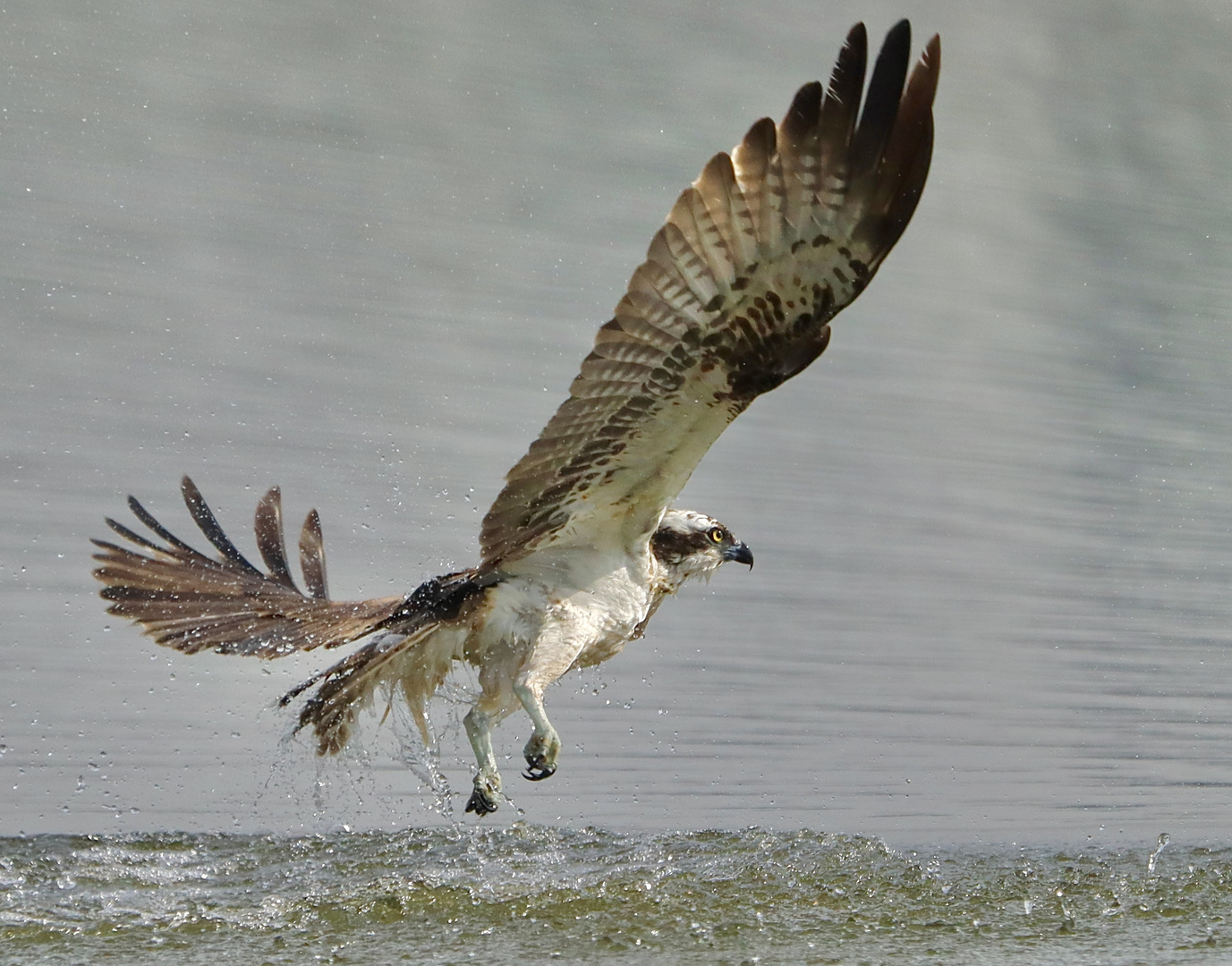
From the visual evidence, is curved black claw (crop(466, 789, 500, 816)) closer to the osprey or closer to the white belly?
the osprey

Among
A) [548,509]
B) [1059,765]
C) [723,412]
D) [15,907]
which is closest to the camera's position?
[15,907]

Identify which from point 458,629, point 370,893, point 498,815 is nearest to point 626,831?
point 498,815

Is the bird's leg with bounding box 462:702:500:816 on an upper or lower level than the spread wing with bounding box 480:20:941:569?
lower

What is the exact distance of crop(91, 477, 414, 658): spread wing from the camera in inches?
172

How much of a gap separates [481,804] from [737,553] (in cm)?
112

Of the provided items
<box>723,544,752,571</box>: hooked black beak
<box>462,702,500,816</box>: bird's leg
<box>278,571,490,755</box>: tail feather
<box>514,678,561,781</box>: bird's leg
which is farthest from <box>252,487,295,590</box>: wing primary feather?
<box>723,544,752,571</box>: hooked black beak

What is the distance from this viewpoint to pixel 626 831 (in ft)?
14.4

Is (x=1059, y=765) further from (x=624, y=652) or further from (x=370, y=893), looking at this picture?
(x=370, y=893)

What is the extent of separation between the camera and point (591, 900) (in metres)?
3.51

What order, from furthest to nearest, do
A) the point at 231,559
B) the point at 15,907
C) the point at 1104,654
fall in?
the point at 1104,654, the point at 231,559, the point at 15,907

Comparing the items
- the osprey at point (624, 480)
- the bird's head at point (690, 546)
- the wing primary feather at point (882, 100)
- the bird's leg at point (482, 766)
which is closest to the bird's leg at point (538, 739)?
the osprey at point (624, 480)

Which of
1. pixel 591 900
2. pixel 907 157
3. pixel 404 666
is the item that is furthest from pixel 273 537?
pixel 907 157

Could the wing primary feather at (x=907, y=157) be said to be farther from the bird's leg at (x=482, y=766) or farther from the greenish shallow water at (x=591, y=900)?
the bird's leg at (x=482, y=766)

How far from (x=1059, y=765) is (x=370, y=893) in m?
2.95
